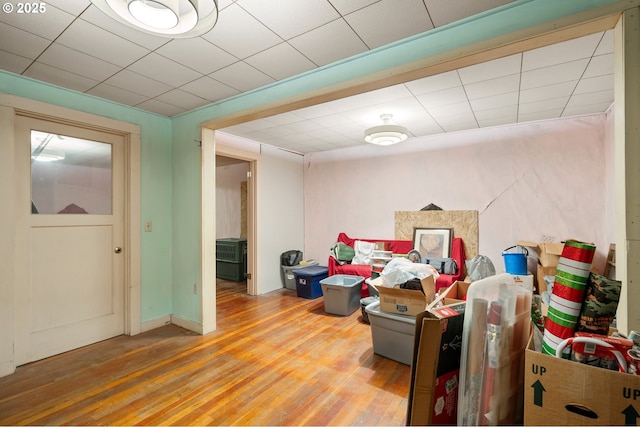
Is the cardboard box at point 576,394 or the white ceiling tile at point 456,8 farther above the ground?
the white ceiling tile at point 456,8

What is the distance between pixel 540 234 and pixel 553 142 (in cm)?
120

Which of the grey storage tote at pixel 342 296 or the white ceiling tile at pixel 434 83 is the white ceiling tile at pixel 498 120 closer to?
the white ceiling tile at pixel 434 83

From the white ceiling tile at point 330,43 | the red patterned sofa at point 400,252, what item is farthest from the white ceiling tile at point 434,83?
the red patterned sofa at point 400,252

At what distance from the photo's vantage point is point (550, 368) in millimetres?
845

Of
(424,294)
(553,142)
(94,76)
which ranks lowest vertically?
(424,294)

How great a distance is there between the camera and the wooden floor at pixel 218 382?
1.81m

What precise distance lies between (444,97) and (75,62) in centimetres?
326

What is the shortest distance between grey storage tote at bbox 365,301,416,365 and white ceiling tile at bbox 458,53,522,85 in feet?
6.97

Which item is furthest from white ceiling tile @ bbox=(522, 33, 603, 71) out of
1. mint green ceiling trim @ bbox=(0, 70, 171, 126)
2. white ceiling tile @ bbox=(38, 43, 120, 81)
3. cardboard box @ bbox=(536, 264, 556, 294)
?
mint green ceiling trim @ bbox=(0, 70, 171, 126)

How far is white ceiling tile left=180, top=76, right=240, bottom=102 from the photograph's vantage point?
2525 mm

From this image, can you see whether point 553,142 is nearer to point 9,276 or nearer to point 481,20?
point 481,20

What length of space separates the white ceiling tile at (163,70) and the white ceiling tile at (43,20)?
46cm

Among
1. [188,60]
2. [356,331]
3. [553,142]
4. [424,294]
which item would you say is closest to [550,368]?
[424,294]

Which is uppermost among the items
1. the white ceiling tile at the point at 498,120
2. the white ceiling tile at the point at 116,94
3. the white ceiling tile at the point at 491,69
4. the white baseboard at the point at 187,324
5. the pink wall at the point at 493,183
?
the white ceiling tile at the point at 498,120
